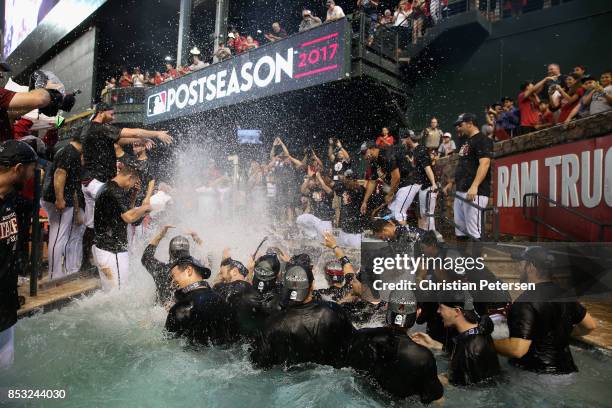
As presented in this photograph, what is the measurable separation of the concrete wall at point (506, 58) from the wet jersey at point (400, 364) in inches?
449

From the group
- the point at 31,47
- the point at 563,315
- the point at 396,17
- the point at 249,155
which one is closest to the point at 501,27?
the point at 396,17

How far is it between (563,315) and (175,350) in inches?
159

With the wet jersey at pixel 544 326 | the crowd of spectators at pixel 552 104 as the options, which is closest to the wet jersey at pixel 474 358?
the wet jersey at pixel 544 326

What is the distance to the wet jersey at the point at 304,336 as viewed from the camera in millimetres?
3686

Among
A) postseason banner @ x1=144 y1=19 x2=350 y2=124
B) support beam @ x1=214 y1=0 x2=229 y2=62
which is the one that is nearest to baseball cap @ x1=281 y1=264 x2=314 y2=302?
postseason banner @ x1=144 y1=19 x2=350 y2=124

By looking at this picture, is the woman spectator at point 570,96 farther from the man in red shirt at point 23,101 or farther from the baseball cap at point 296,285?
the man in red shirt at point 23,101

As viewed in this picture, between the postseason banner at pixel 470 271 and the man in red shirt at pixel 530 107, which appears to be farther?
the man in red shirt at pixel 530 107

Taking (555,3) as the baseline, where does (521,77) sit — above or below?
below

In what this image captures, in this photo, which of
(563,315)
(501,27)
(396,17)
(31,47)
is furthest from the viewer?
(31,47)

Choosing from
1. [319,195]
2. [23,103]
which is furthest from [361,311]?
[319,195]

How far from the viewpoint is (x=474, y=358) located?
11.6 feet

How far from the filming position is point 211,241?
10430mm

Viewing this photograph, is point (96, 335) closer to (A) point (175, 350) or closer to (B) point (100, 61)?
(A) point (175, 350)

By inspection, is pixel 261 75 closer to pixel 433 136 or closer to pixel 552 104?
pixel 433 136
